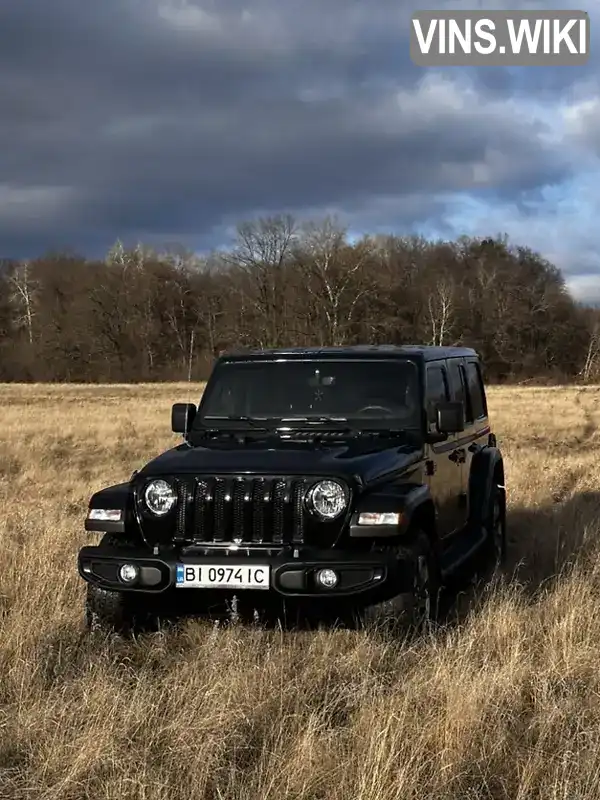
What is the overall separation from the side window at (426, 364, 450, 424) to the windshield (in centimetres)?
15

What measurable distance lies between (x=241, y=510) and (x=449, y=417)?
5.57 ft

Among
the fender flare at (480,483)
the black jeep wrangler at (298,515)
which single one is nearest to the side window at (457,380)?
the fender flare at (480,483)

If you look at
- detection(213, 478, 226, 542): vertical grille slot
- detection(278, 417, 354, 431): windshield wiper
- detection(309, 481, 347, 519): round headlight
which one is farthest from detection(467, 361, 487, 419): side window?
detection(213, 478, 226, 542): vertical grille slot

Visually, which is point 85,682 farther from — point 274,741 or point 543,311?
point 543,311

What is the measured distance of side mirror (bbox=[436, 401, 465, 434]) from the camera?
6.29 metres

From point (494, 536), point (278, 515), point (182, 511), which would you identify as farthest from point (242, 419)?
point (494, 536)

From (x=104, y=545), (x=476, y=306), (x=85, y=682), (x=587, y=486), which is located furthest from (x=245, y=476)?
(x=476, y=306)

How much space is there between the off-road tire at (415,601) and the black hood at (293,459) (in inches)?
18.3

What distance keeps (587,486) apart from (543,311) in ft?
208

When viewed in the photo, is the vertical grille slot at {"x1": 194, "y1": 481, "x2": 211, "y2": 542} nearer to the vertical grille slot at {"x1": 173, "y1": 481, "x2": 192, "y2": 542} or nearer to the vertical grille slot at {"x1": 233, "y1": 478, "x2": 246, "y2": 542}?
the vertical grille slot at {"x1": 173, "y1": 481, "x2": 192, "y2": 542}

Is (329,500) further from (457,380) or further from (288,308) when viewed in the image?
(288,308)

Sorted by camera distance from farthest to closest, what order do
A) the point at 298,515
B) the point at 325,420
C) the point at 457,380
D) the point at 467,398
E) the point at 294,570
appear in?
the point at 467,398 < the point at 457,380 < the point at 325,420 < the point at 298,515 < the point at 294,570

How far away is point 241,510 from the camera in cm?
538

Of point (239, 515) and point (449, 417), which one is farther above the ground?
point (449, 417)
